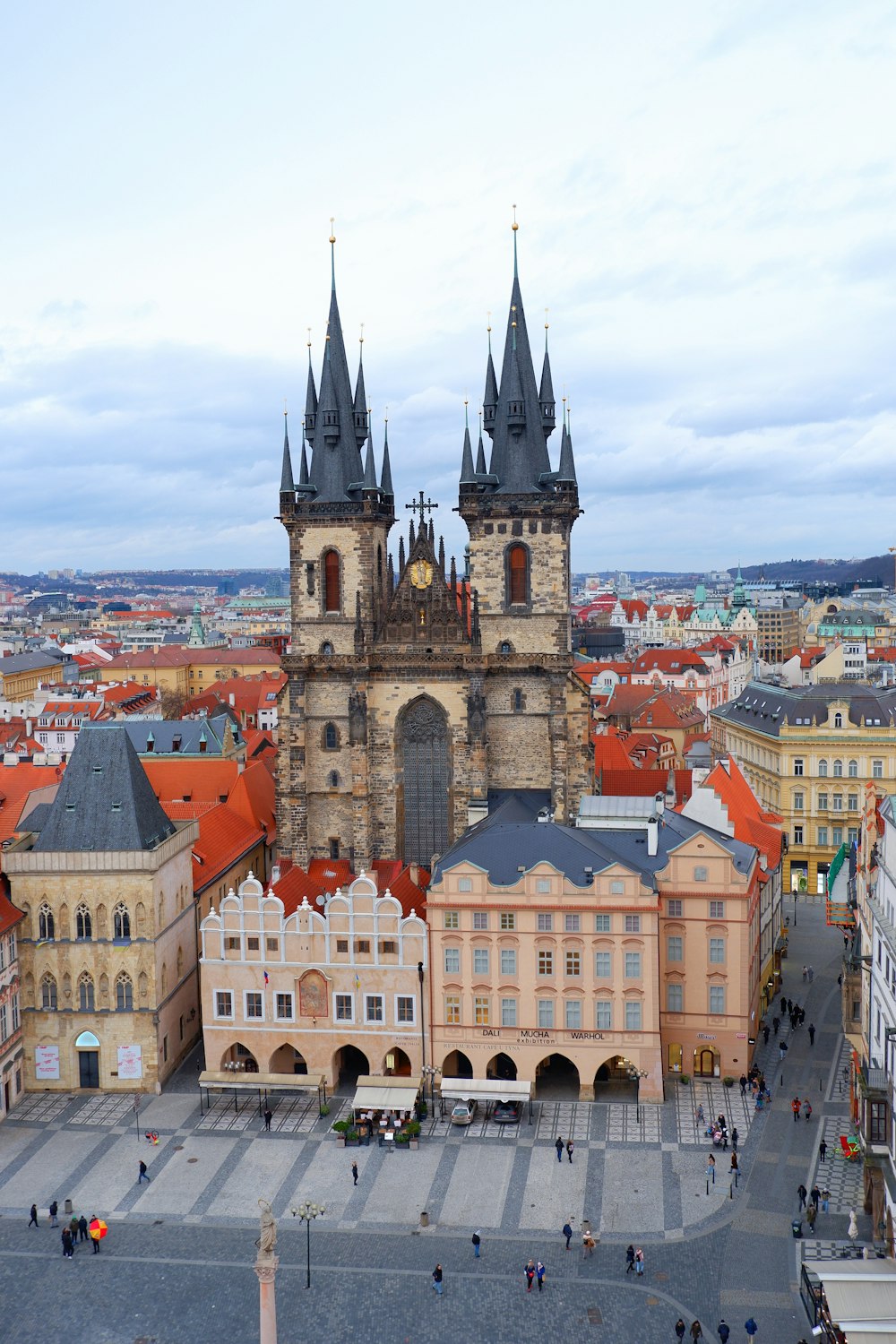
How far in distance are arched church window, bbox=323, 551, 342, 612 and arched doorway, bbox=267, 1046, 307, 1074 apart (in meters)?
28.3

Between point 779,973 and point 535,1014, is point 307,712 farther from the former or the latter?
point 779,973

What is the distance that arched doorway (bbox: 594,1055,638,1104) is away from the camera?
194 feet

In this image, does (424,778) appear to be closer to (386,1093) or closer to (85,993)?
(386,1093)

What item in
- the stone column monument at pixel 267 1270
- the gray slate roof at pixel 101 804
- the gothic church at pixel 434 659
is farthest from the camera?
the gothic church at pixel 434 659

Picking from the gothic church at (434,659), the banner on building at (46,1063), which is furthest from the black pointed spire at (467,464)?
the banner on building at (46,1063)

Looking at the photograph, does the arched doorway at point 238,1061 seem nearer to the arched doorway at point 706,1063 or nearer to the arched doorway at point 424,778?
the arched doorway at point 424,778

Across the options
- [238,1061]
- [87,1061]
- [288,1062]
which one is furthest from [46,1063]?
[288,1062]

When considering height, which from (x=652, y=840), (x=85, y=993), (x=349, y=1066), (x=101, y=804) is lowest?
(x=349, y=1066)

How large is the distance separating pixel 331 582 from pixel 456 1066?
31813 mm

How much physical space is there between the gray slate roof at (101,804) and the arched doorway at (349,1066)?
14.0 meters

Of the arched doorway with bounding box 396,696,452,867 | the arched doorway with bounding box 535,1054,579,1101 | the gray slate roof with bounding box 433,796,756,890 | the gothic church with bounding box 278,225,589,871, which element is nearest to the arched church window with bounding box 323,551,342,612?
the gothic church with bounding box 278,225,589,871

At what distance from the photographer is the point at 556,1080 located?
202 ft

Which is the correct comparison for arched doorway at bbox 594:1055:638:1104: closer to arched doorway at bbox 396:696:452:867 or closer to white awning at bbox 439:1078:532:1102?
white awning at bbox 439:1078:532:1102

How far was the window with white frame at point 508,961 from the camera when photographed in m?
59.2
